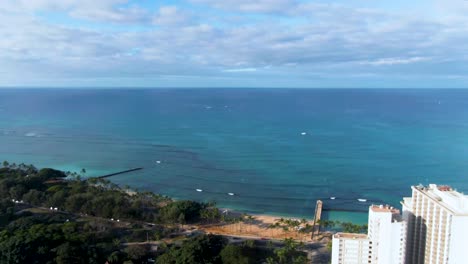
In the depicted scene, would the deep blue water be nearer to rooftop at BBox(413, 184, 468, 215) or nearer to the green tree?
the green tree

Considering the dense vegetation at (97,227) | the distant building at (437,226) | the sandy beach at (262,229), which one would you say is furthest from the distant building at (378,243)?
the sandy beach at (262,229)

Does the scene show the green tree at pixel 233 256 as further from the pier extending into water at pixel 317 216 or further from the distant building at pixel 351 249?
the pier extending into water at pixel 317 216

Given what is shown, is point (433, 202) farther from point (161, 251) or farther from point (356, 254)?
point (161, 251)

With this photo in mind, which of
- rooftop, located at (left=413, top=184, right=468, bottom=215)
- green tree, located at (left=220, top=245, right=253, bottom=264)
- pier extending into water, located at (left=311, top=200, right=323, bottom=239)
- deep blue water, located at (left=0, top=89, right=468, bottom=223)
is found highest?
rooftop, located at (left=413, top=184, right=468, bottom=215)

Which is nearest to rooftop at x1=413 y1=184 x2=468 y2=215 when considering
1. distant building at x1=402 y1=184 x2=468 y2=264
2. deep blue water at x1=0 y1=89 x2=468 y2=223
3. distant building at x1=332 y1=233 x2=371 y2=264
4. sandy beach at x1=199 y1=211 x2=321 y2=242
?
distant building at x1=402 y1=184 x2=468 y2=264

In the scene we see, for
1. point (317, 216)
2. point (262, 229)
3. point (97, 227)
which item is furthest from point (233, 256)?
point (317, 216)

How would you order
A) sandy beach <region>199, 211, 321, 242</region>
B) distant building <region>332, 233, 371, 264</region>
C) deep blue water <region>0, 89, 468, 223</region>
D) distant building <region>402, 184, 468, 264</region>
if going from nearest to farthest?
distant building <region>402, 184, 468, 264</region> → distant building <region>332, 233, 371, 264</region> → sandy beach <region>199, 211, 321, 242</region> → deep blue water <region>0, 89, 468, 223</region>

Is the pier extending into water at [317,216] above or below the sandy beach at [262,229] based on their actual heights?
above

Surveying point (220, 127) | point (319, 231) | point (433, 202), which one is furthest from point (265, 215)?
point (220, 127)
